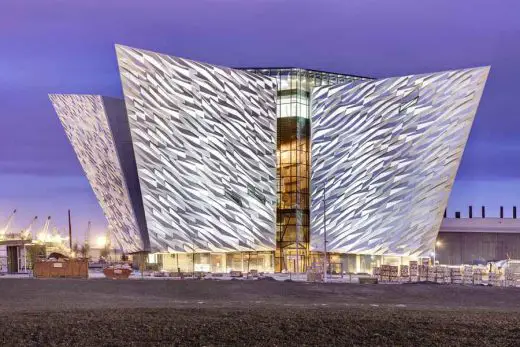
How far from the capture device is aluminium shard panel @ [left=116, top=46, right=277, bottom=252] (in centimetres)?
5938

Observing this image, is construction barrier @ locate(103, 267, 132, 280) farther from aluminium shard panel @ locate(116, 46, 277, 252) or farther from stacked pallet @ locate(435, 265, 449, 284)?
→ stacked pallet @ locate(435, 265, 449, 284)

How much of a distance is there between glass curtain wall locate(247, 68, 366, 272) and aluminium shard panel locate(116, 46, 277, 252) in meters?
3.05

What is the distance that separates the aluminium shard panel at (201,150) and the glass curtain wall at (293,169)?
10.0 ft

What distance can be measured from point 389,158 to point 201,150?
51.4 feet

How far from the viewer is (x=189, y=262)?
6456 cm

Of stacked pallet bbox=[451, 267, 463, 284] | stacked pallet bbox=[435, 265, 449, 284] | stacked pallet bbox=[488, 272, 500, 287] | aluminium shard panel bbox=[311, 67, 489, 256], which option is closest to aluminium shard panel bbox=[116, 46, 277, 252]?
aluminium shard panel bbox=[311, 67, 489, 256]

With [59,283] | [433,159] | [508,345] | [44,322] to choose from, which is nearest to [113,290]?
[59,283]

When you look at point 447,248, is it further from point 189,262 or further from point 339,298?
point 339,298

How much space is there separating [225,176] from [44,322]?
42075mm

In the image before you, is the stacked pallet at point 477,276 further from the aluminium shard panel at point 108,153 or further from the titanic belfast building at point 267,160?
the aluminium shard panel at point 108,153

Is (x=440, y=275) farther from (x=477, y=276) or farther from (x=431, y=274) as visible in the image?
(x=477, y=276)

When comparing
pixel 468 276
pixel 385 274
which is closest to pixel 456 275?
pixel 468 276

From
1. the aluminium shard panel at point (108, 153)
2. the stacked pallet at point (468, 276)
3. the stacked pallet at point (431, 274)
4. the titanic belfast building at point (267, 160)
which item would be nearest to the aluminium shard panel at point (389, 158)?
the titanic belfast building at point (267, 160)

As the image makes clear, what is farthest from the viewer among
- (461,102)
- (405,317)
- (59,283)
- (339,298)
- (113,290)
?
(461,102)
